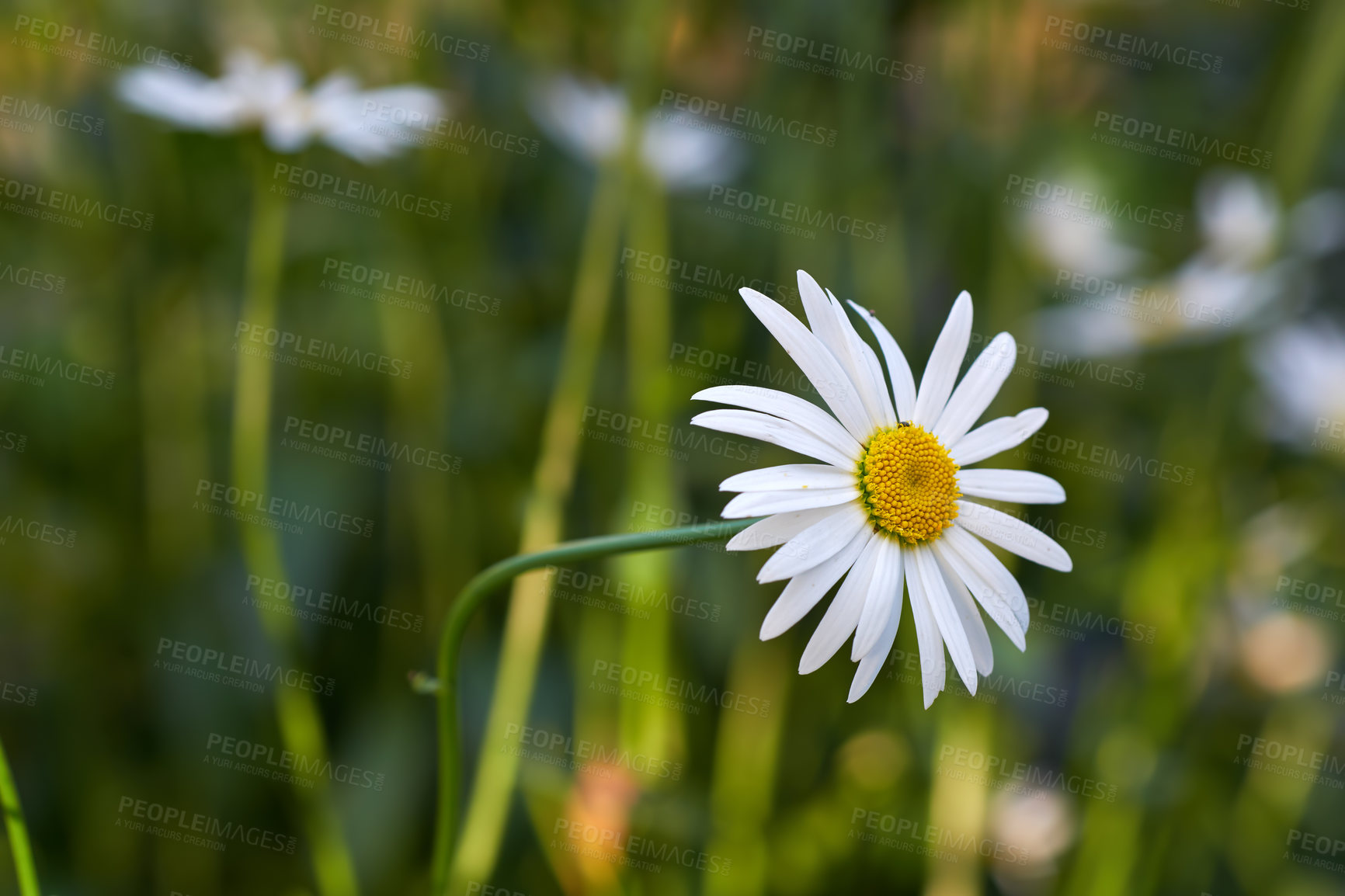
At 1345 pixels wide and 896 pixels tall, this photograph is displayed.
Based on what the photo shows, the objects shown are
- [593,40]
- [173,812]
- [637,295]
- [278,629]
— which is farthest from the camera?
[593,40]

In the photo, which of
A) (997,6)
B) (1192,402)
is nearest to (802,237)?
(997,6)

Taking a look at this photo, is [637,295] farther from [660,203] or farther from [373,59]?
[373,59]

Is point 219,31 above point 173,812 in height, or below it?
above
